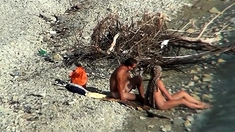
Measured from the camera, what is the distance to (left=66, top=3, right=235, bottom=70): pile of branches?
11664 mm

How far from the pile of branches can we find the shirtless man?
1.19m

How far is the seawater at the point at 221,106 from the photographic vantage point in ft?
32.7

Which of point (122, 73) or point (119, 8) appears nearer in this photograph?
point (122, 73)

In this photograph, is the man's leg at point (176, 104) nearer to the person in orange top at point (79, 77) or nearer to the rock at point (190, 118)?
the rock at point (190, 118)

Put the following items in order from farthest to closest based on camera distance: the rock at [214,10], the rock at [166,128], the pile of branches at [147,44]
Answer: the rock at [214,10] → the pile of branches at [147,44] → the rock at [166,128]

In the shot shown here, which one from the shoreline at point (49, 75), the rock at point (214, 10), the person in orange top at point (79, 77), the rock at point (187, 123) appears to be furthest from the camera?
the rock at point (214, 10)

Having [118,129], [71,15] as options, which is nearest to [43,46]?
[71,15]

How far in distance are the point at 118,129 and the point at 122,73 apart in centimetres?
104

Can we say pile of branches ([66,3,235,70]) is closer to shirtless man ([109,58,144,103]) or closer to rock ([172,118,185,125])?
shirtless man ([109,58,144,103])

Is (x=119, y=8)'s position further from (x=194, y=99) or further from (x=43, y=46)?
(x=194, y=99)

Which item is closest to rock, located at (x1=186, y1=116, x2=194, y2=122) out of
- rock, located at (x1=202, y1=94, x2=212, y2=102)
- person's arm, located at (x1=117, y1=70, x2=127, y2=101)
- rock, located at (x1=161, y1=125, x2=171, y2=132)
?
rock, located at (x1=161, y1=125, x2=171, y2=132)

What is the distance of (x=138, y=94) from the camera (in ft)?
34.3

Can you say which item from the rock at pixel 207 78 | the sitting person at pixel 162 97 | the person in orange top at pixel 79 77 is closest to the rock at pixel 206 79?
the rock at pixel 207 78

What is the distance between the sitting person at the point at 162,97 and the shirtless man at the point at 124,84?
0.35m
